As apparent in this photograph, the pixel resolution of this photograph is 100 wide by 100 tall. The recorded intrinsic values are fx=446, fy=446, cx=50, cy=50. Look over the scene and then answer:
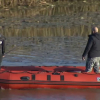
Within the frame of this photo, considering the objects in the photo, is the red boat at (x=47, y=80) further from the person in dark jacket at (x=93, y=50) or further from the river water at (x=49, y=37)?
the person in dark jacket at (x=93, y=50)

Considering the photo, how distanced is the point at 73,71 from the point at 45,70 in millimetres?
713

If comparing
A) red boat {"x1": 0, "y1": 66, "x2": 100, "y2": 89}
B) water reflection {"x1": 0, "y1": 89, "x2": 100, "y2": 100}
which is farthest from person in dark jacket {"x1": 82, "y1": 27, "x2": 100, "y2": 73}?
water reflection {"x1": 0, "y1": 89, "x2": 100, "y2": 100}

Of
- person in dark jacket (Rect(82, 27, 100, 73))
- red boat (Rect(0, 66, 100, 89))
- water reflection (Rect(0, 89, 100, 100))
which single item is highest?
person in dark jacket (Rect(82, 27, 100, 73))

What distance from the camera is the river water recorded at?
10516 mm

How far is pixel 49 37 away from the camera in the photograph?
59.1 feet

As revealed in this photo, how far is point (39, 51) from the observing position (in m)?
15.2

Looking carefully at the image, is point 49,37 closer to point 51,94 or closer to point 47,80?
point 47,80

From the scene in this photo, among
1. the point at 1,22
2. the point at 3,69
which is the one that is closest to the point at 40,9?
the point at 1,22

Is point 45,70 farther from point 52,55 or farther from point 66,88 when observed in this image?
point 52,55

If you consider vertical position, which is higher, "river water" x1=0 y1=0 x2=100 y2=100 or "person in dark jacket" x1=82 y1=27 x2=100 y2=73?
"person in dark jacket" x1=82 y1=27 x2=100 y2=73

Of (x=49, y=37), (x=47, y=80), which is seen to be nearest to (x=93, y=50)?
(x=47, y=80)

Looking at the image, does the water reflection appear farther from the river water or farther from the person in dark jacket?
the person in dark jacket

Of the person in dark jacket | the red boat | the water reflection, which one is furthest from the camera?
the red boat

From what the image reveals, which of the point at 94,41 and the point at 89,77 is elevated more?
the point at 94,41
